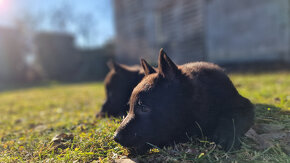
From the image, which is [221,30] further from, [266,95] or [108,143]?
[108,143]

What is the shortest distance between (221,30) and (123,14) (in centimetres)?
928

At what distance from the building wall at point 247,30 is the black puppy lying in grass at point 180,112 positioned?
8.59 metres

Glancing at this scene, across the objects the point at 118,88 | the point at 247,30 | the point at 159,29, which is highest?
the point at 159,29

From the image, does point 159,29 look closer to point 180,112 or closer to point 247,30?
point 247,30

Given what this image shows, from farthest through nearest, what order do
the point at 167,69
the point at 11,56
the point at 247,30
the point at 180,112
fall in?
the point at 11,56
the point at 247,30
the point at 167,69
the point at 180,112

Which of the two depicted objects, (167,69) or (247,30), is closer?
(167,69)

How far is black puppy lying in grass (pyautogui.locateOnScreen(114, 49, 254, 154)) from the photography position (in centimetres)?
210

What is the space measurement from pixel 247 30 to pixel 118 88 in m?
A: 8.44

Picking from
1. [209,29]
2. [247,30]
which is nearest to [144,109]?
[247,30]

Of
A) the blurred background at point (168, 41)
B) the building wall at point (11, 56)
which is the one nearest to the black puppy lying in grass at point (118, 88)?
the blurred background at point (168, 41)

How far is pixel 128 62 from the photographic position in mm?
18578

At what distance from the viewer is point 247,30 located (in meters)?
10.5

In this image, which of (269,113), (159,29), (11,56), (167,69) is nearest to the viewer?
(167,69)

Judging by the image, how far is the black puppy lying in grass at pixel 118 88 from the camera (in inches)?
156
